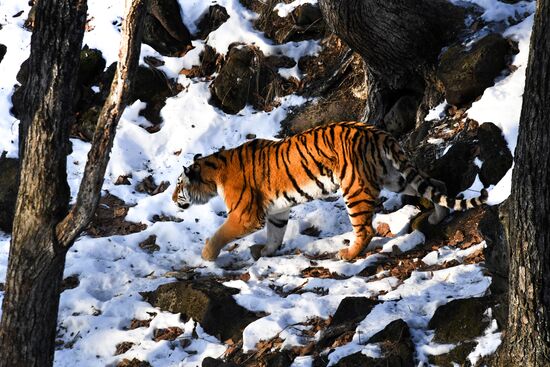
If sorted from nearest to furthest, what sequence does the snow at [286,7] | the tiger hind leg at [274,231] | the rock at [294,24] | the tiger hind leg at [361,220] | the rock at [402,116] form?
the tiger hind leg at [361,220] < the tiger hind leg at [274,231] < the rock at [402,116] < the rock at [294,24] < the snow at [286,7]

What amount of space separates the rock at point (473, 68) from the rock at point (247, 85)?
2.89 meters

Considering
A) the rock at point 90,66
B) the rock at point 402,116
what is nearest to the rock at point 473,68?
the rock at point 402,116

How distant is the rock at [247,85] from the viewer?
34.2ft

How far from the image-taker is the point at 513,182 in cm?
388

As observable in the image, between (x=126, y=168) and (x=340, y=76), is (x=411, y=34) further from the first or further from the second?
(x=126, y=168)

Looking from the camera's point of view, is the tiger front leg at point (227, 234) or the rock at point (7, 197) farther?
the rock at point (7, 197)

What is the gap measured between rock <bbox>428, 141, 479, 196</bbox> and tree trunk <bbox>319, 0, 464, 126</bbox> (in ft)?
3.66

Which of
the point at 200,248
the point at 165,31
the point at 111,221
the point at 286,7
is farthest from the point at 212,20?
the point at 200,248

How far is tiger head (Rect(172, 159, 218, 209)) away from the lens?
304 inches

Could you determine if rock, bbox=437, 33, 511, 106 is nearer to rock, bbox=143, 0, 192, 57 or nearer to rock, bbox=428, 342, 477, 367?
rock, bbox=428, 342, 477, 367

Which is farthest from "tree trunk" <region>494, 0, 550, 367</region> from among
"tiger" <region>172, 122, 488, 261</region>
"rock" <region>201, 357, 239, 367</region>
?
"tiger" <region>172, 122, 488, 261</region>

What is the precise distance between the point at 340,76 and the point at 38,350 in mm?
6134

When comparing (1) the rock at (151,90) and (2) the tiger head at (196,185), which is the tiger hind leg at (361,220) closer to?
(2) the tiger head at (196,185)

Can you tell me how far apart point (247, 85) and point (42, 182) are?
6.00 meters
